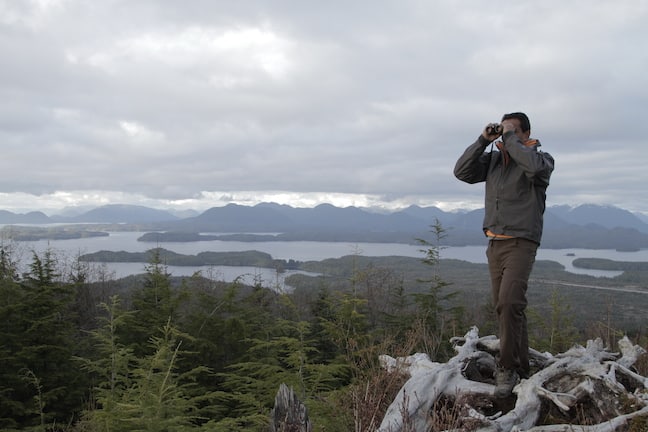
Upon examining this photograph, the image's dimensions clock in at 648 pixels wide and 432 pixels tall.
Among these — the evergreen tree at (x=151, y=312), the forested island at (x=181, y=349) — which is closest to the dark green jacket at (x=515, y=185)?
the forested island at (x=181, y=349)

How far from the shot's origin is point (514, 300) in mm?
4082

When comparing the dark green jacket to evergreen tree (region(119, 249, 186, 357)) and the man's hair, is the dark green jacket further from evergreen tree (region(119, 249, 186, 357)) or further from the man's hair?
evergreen tree (region(119, 249, 186, 357))

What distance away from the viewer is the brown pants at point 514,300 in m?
4.10

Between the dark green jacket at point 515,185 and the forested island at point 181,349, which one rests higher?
the dark green jacket at point 515,185

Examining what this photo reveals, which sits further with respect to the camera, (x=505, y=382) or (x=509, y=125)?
(x=509, y=125)

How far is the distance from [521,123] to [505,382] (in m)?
2.43

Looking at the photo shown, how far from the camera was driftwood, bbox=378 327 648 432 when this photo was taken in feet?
11.3

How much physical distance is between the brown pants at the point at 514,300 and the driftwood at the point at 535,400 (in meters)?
0.23

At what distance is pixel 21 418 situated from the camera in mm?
8438

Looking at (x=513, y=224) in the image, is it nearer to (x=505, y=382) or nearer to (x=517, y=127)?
(x=517, y=127)

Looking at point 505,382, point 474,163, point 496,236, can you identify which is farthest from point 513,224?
point 505,382

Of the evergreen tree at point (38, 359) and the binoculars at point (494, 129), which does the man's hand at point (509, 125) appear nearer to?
the binoculars at point (494, 129)

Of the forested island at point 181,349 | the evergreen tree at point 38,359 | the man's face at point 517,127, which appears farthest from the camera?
the evergreen tree at point 38,359

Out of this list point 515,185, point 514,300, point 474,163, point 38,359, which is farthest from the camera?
point 38,359
